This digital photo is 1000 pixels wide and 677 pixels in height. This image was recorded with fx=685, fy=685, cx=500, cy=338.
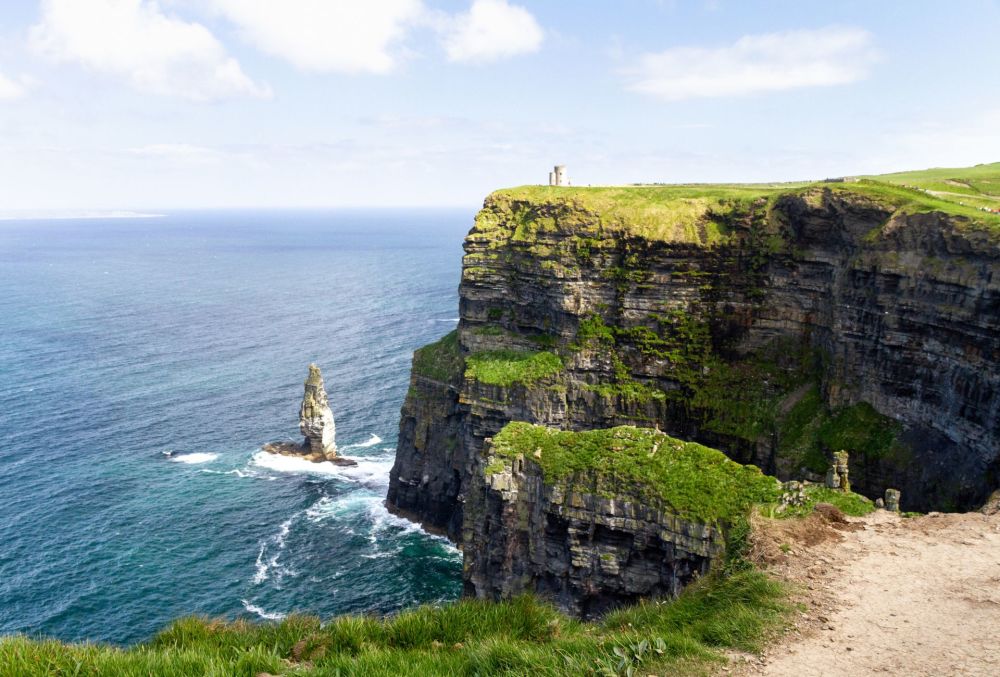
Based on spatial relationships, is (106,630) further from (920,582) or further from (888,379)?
(888,379)

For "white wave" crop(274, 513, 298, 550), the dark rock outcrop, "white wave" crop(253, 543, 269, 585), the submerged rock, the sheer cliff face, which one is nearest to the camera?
the dark rock outcrop

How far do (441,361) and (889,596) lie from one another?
2183 inches

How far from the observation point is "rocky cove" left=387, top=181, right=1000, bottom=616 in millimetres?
41438

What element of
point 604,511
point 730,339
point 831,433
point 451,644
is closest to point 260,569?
point 604,511

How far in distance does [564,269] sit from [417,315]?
91680 mm

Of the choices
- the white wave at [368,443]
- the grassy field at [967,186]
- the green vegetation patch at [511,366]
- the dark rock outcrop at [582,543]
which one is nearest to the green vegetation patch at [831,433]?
the grassy field at [967,186]

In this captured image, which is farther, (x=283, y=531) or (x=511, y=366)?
(x=283, y=531)

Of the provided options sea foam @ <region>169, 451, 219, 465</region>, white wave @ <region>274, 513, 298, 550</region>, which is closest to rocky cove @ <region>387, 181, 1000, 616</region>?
white wave @ <region>274, 513, 298, 550</region>

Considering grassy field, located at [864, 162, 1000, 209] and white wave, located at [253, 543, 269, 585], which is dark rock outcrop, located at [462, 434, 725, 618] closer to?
white wave, located at [253, 543, 269, 585]

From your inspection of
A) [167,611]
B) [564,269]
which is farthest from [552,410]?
[167,611]

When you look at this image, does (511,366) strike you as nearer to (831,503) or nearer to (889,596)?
(831,503)

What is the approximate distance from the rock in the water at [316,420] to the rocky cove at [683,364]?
15434mm

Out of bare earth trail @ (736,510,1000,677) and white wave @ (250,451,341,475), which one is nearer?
bare earth trail @ (736,510,1000,677)

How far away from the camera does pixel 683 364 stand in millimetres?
66812
